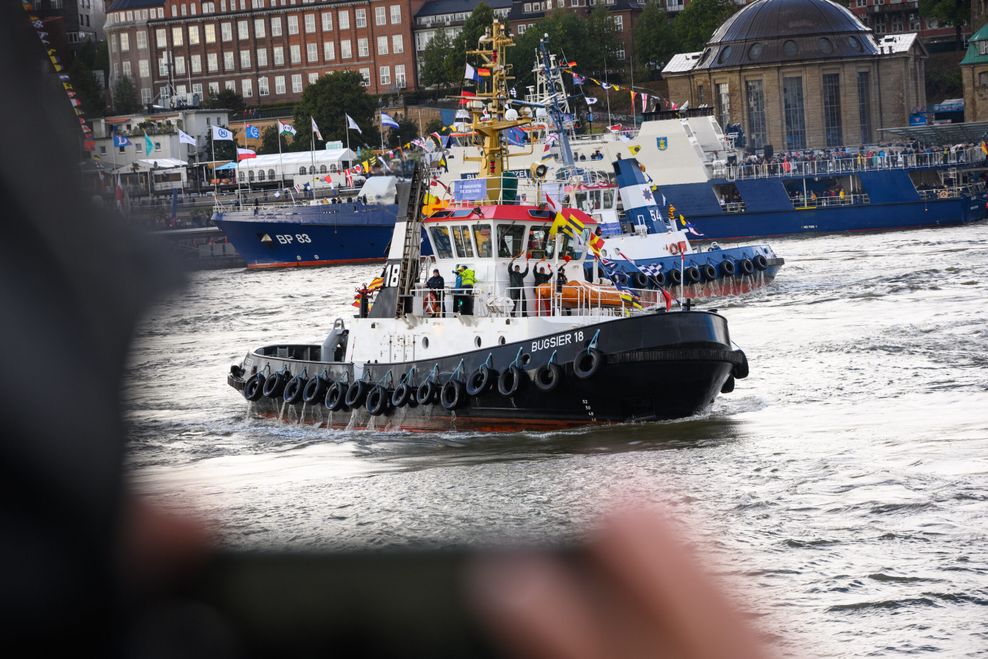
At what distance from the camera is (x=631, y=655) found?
166cm

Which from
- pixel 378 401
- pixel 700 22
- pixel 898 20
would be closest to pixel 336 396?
pixel 378 401

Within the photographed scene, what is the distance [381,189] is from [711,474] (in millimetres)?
74447

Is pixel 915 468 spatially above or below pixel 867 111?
below

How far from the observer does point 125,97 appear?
2217mm

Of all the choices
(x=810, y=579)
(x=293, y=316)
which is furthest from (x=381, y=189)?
(x=810, y=579)

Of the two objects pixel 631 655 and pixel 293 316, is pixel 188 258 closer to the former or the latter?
pixel 631 655

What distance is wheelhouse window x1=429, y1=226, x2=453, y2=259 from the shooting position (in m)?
22.6

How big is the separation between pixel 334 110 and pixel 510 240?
97.0 m

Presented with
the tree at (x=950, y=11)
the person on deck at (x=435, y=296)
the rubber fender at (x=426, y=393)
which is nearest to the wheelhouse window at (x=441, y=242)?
the person on deck at (x=435, y=296)

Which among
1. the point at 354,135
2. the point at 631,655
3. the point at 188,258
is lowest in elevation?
the point at 631,655

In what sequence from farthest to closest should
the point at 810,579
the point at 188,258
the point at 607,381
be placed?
the point at 607,381
the point at 810,579
the point at 188,258

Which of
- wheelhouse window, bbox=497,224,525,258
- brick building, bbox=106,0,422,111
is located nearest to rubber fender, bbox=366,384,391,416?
wheelhouse window, bbox=497,224,525,258

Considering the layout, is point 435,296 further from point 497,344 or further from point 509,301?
point 497,344

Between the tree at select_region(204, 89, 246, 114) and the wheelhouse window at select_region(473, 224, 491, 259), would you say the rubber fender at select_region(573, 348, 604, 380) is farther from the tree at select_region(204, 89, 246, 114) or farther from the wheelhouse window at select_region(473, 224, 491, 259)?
the tree at select_region(204, 89, 246, 114)
